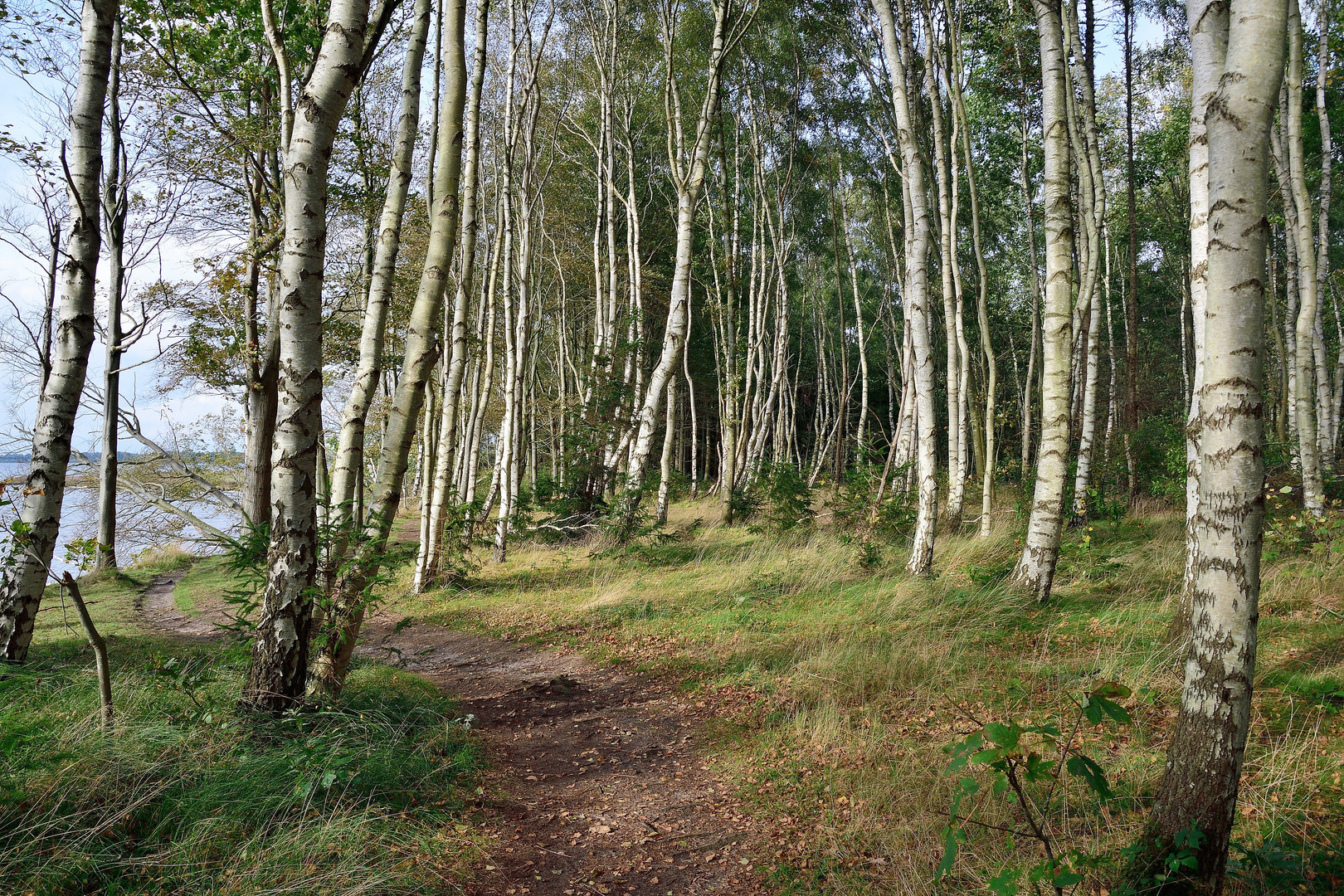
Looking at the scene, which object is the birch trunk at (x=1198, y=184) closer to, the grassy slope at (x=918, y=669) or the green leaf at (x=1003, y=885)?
the grassy slope at (x=918, y=669)

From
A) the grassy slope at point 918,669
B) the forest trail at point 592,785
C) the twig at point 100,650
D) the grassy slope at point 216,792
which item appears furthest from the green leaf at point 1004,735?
the twig at point 100,650

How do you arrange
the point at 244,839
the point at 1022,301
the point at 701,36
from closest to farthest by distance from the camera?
the point at 244,839 < the point at 701,36 < the point at 1022,301

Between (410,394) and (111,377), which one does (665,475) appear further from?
(111,377)

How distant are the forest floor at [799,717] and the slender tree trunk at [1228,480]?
33 cm

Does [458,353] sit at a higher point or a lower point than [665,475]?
higher

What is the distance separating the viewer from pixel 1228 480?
2174mm

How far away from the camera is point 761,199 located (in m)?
16.9

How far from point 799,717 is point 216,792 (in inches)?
121

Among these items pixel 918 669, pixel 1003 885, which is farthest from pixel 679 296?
pixel 1003 885

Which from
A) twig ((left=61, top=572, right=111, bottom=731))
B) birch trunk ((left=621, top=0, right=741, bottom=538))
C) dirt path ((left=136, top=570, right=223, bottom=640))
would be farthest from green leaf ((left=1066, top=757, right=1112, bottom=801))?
birch trunk ((left=621, top=0, right=741, bottom=538))

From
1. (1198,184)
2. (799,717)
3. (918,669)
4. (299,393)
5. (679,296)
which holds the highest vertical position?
(679,296)

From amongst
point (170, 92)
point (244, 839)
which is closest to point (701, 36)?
point (170, 92)

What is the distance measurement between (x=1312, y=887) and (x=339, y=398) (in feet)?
69.1

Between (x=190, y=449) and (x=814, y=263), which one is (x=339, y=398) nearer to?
(x=190, y=449)
